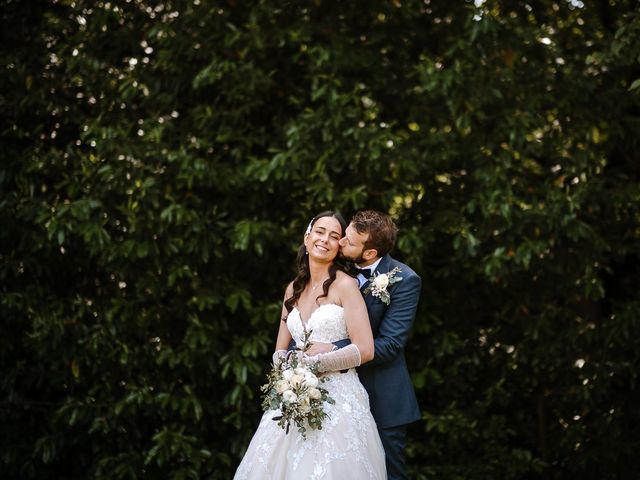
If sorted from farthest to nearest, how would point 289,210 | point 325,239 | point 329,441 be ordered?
point 289,210, point 325,239, point 329,441

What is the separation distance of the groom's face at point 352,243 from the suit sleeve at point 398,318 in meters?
0.24

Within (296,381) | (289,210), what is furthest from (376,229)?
(289,210)

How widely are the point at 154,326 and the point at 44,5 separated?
253 centimetres

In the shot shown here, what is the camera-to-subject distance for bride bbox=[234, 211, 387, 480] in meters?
3.41

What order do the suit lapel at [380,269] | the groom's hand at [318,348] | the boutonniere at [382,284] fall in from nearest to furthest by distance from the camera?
the groom's hand at [318,348] < the boutonniere at [382,284] < the suit lapel at [380,269]

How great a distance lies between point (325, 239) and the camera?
3.66 metres

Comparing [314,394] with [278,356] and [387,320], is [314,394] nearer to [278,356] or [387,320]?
[278,356]

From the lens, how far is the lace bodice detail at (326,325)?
11.7 feet

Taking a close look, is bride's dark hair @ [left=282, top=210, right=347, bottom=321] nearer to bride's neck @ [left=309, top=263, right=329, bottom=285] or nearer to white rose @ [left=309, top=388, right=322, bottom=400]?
bride's neck @ [left=309, top=263, right=329, bottom=285]

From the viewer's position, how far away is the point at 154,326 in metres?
5.48

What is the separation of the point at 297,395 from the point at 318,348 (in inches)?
12.2

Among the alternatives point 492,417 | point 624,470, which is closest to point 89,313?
point 492,417

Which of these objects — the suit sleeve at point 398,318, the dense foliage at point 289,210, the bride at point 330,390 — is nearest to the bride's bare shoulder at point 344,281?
the bride at point 330,390

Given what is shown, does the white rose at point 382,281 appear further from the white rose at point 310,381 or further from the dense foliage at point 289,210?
the dense foliage at point 289,210
